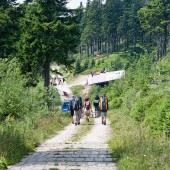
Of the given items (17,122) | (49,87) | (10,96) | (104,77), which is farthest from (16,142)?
(104,77)

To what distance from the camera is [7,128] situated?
12.9 m

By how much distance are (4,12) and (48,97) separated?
6912 mm

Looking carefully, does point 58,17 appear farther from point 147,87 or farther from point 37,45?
point 147,87

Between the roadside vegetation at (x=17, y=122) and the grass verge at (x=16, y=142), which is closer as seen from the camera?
the grass verge at (x=16, y=142)

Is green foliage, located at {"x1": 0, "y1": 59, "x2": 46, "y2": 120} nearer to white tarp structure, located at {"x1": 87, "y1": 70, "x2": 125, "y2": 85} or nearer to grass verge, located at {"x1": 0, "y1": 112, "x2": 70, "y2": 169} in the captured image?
grass verge, located at {"x1": 0, "y1": 112, "x2": 70, "y2": 169}

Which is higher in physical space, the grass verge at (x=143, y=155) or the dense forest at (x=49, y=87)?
the dense forest at (x=49, y=87)

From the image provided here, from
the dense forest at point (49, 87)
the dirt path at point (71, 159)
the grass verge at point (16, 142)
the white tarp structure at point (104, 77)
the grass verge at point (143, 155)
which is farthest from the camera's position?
the white tarp structure at point (104, 77)

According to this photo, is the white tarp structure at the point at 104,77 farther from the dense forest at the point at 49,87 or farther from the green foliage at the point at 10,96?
the green foliage at the point at 10,96

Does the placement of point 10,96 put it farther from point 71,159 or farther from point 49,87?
point 49,87

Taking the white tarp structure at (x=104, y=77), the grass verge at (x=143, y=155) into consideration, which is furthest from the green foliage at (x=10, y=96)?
the white tarp structure at (x=104, y=77)

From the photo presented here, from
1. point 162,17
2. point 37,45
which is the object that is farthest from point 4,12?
point 162,17

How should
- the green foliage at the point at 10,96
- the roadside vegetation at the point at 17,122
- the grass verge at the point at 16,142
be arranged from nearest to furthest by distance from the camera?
1. the grass verge at the point at 16,142
2. the roadside vegetation at the point at 17,122
3. the green foliage at the point at 10,96

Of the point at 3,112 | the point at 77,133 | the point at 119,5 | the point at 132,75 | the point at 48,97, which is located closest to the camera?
the point at 3,112

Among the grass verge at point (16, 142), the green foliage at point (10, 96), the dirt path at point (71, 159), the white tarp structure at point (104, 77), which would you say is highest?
the white tarp structure at point (104, 77)
